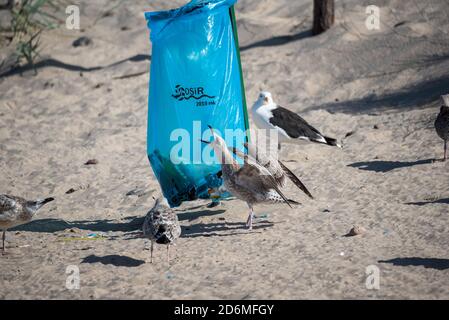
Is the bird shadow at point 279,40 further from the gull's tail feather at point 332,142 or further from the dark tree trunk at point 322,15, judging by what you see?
the gull's tail feather at point 332,142

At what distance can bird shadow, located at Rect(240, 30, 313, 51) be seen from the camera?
1199 centimetres

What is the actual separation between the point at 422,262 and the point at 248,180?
1.68m

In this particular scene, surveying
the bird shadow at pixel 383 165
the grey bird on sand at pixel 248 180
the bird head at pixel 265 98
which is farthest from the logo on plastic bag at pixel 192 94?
the bird shadow at pixel 383 165

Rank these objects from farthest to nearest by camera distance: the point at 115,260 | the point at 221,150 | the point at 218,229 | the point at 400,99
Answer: the point at 400,99
the point at 218,229
the point at 221,150
the point at 115,260

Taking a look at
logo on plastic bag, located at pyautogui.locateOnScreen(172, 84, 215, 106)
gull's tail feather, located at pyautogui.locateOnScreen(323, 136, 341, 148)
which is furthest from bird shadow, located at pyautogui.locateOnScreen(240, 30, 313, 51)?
logo on plastic bag, located at pyautogui.locateOnScreen(172, 84, 215, 106)

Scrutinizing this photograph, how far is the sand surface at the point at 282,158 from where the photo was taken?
17.6 feet

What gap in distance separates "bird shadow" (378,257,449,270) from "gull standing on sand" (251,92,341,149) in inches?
109

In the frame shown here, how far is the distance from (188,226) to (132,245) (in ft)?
2.11

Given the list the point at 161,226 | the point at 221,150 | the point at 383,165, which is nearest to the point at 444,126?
the point at 383,165

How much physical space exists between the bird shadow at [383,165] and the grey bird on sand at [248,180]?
1.55m

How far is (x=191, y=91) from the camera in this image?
6820mm

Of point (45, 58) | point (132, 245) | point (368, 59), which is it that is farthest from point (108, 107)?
point (132, 245)

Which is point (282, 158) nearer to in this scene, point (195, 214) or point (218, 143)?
point (195, 214)

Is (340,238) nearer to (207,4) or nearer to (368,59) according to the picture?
(207,4)
